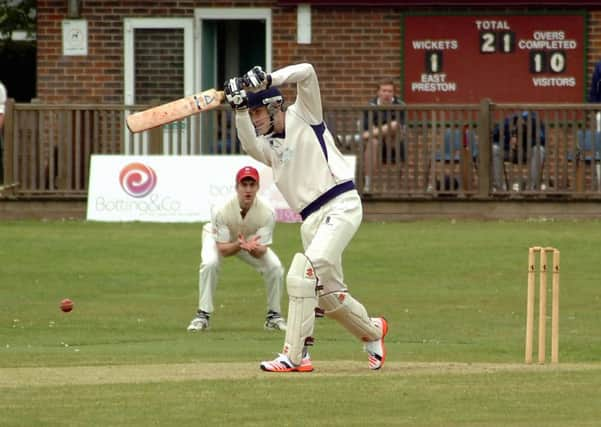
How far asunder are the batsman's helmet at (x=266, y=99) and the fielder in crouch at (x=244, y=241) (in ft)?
12.4

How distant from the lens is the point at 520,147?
903 inches

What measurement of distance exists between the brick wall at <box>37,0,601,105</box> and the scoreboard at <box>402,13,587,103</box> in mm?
241

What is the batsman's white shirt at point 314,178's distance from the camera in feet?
36.0

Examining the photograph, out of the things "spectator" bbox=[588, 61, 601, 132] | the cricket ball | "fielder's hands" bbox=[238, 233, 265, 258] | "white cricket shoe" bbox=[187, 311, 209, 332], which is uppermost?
"spectator" bbox=[588, 61, 601, 132]

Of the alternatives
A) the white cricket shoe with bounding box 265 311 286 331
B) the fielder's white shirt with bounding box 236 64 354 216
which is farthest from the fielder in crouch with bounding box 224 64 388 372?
the white cricket shoe with bounding box 265 311 286 331

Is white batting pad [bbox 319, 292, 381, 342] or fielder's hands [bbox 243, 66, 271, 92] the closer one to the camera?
fielder's hands [bbox 243, 66, 271, 92]

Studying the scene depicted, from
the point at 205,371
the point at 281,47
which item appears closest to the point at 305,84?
the point at 205,371

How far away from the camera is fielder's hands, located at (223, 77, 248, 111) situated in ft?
35.8

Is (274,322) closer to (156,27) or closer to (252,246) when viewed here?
(252,246)

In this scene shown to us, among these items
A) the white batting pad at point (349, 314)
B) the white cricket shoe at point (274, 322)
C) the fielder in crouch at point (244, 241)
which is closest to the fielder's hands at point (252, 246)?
the fielder in crouch at point (244, 241)

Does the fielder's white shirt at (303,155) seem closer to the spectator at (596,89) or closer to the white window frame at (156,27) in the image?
the spectator at (596,89)

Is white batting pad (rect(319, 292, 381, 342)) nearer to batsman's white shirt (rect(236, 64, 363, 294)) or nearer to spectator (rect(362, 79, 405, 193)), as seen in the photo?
batsman's white shirt (rect(236, 64, 363, 294))

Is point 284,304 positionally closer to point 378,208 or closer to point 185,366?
point 185,366

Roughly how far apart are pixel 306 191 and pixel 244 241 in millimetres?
4109
